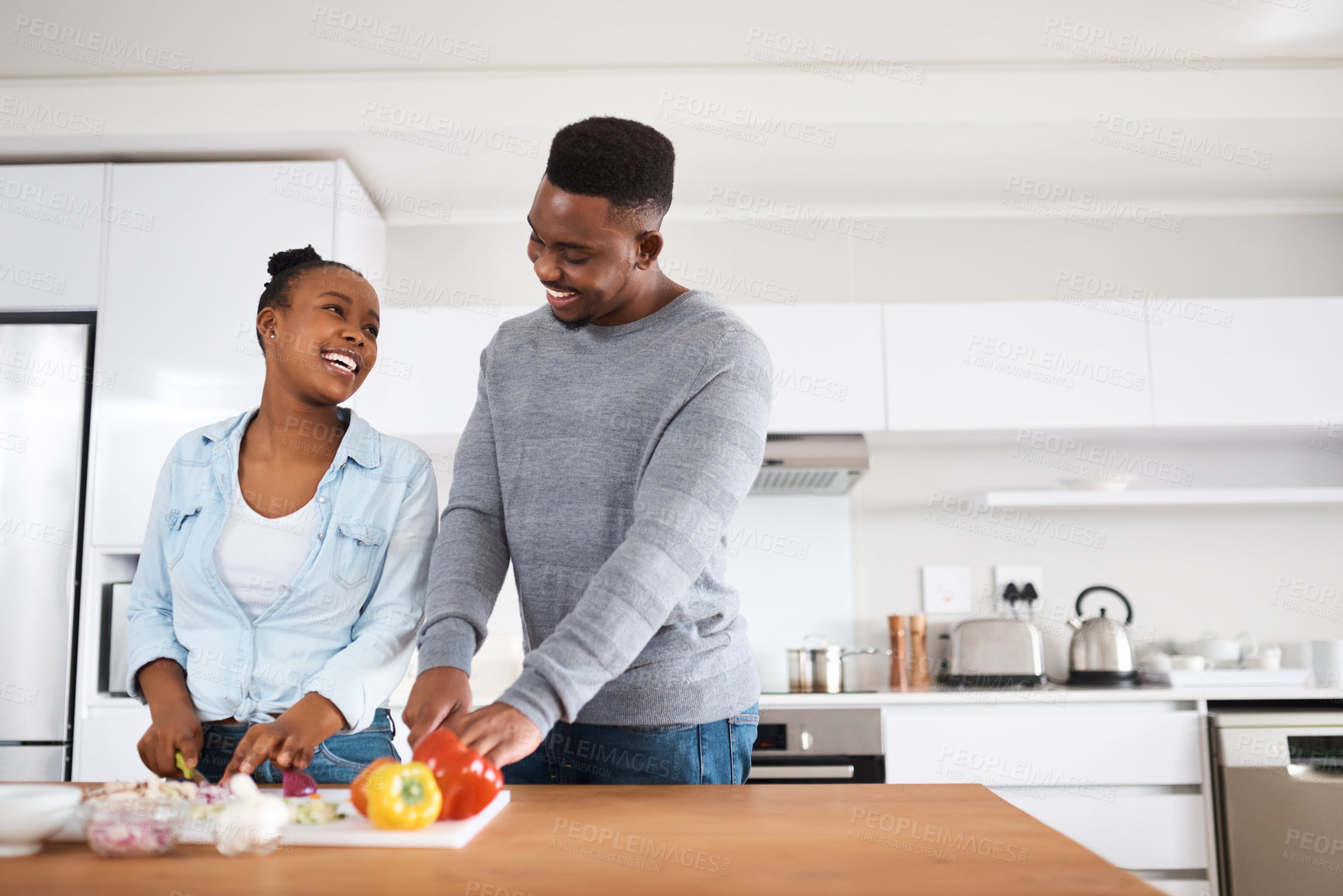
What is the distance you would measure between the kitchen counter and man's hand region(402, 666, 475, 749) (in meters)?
1.65

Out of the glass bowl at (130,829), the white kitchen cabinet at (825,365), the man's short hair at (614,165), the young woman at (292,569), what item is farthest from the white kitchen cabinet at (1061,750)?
the glass bowl at (130,829)

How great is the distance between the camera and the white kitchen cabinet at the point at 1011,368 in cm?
295

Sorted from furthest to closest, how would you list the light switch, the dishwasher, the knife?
the light switch → the dishwasher → the knife

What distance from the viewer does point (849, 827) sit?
3.12ft

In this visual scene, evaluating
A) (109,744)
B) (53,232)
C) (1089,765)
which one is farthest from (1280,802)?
(53,232)

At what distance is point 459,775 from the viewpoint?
3.03 feet

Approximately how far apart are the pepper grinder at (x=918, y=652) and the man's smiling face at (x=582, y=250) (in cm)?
215

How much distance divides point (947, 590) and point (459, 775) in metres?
2.56

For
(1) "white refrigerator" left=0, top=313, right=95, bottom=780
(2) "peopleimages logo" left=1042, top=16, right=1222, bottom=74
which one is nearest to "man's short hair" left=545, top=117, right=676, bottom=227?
(2) "peopleimages logo" left=1042, top=16, right=1222, bottom=74

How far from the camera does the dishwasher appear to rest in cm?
249

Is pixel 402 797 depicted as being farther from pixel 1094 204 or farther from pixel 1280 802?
pixel 1094 204

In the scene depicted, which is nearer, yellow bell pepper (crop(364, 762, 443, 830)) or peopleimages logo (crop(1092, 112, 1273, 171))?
yellow bell pepper (crop(364, 762, 443, 830))

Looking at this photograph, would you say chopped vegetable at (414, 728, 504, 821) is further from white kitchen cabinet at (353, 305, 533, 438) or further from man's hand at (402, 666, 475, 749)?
white kitchen cabinet at (353, 305, 533, 438)

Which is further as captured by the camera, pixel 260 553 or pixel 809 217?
pixel 809 217
